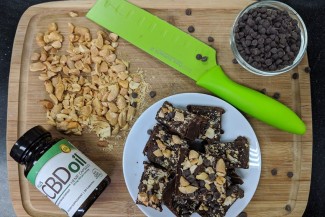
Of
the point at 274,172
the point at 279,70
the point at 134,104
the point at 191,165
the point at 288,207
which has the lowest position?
the point at 288,207

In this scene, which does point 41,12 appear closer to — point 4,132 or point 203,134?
point 4,132

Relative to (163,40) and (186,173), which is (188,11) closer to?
(163,40)

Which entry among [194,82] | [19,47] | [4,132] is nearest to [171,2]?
[194,82]

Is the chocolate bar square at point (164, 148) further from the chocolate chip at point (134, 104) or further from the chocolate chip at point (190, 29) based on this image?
the chocolate chip at point (190, 29)

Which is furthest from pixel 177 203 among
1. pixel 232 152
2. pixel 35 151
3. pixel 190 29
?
pixel 190 29

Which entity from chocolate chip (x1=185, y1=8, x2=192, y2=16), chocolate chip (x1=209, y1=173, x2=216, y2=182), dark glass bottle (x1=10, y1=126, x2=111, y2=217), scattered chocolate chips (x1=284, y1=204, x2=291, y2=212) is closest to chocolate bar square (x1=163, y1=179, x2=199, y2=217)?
chocolate chip (x1=209, y1=173, x2=216, y2=182)
